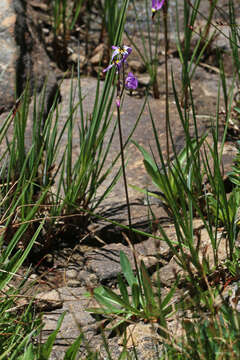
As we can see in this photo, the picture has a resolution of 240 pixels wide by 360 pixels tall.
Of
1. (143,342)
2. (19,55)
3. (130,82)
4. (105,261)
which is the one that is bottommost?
(143,342)

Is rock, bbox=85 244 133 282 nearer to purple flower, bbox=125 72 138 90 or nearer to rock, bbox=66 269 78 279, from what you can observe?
rock, bbox=66 269 78 279

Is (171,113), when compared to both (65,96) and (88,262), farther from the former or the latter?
(88,262)

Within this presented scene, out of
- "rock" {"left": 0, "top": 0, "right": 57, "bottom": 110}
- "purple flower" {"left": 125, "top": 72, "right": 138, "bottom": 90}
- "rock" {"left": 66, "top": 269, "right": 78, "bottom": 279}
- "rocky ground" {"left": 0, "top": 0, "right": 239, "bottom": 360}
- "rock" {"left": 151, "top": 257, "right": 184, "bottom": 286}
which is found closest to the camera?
"purple flower" {"left": 125, "top": 72, "right": 138, "bottom": 90}

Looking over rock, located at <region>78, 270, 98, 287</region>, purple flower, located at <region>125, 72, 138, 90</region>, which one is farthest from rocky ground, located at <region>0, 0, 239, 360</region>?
purple flower, located at <region>125, 72, 138, 90</region>

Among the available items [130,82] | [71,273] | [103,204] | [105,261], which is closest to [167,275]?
[105,261]

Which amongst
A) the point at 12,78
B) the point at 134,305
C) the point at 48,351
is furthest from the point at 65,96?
the point at 48,351

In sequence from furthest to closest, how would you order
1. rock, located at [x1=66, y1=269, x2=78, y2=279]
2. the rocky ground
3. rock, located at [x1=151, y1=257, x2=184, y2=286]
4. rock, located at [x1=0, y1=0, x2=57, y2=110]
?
rock, located at [x1=0, y1=0, x2=57, y2=110]
rock, located at [x1=66, y1=269, x2=78, y2=279]
rock, located at [x1=151, y1=257, x2=184, y2=286]
the rocky ground

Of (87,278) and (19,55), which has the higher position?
(19,55)

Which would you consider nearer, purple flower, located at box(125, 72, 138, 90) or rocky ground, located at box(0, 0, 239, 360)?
purple flower, located at box(125, 72, 138, 90)

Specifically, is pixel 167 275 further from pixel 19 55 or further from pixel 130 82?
pixel 19 55

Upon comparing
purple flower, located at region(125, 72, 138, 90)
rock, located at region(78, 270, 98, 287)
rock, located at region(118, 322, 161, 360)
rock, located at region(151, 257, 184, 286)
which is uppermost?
purple flower, located at region(125, 72, 138, 90)

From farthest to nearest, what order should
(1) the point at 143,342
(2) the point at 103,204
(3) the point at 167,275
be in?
(2) the point at 103,204
(3) the point at 167,275
(1) the point at 143,342
